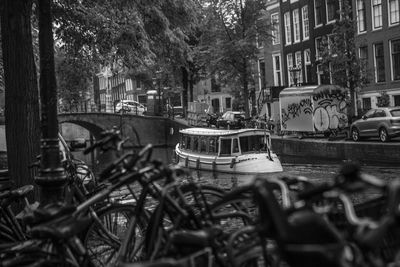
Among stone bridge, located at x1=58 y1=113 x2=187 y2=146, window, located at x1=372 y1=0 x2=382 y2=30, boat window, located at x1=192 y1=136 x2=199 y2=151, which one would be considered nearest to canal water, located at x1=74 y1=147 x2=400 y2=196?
boat window, located at x1=192 y1=136 x2=199 y2=151

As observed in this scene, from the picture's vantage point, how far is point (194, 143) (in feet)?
84.9

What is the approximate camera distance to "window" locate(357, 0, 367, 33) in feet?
113

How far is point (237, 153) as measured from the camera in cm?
2341

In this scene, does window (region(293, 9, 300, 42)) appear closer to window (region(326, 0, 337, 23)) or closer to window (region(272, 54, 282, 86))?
window (region(272, 54, 282, 86))

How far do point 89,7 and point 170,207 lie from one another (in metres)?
8.50

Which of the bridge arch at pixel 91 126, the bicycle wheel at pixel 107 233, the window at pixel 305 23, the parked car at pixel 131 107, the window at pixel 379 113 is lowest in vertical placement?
the bicycle wheel at pixel 107 233

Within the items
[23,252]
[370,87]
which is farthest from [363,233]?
[370,87]

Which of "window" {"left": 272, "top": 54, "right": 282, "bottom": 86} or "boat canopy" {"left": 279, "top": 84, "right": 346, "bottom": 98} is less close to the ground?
"window" {"left": 272, "top": 54, "right": 282, "bottom": 86}

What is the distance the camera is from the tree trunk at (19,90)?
21.3 feet

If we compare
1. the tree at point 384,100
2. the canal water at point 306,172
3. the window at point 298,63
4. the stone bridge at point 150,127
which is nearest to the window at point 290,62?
the window at point 298,63

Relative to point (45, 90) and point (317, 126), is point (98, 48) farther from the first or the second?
point (317, 126)

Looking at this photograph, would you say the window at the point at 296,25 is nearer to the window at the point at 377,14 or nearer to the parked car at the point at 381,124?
the window at the point at 377,14

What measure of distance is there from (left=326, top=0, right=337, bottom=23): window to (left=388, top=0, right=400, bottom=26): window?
5668mm

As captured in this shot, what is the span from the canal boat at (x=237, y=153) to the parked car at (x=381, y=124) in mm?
4034
